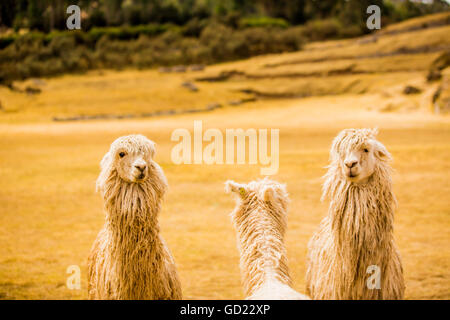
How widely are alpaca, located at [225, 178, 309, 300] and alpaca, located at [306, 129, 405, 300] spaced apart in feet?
1.60

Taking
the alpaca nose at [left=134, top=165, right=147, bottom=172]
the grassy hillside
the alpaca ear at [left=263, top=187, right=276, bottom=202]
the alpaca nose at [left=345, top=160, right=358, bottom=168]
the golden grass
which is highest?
the grassy hillside

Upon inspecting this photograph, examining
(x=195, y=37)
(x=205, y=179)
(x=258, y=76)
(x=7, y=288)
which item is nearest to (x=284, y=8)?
(x=195, y=37)

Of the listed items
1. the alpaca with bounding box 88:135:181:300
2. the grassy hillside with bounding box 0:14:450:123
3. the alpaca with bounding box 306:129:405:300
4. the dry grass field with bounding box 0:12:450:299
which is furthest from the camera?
the grassy hillside with bounding box 0:14:450:123

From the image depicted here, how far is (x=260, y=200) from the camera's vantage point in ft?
13.6

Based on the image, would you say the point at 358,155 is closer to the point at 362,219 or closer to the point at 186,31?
the point at 362,219

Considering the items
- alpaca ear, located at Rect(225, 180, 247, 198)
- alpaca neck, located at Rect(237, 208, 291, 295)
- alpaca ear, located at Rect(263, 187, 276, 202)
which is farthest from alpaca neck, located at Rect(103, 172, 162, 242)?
alpaca ear, located at Rect(263, 187, 276, 202)

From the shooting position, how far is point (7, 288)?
6.30 metres

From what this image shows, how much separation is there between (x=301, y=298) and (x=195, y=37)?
36971 mm

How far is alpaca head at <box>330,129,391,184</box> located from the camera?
3.69 m

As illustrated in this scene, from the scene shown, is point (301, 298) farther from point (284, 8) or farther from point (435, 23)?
point (284, 8)

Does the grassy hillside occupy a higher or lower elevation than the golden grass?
higher

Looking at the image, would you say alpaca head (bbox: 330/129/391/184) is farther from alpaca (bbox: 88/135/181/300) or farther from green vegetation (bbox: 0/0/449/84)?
green vegetation (bbox: 0/0/449/84)

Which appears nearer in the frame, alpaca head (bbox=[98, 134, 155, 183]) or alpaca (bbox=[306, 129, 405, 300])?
alpaca (bbox=[306, 129, 405, 300])

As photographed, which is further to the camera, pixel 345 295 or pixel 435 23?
pixel 435 23
